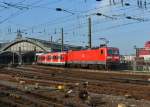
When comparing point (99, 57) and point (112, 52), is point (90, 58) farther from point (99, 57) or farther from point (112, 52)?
point (112, 52)

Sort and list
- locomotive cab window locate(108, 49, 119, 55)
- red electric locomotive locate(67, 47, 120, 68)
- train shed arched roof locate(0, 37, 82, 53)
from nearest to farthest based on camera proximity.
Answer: red electric locomotive locate(67, 47, 120, 68), locomotive cab window locate(108, 49, 119, 55), train shed arched roof locate(0, 37, 82, 53)

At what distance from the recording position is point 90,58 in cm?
5934

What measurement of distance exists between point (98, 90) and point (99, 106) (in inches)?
276

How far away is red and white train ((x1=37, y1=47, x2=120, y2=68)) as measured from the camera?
2197 inches

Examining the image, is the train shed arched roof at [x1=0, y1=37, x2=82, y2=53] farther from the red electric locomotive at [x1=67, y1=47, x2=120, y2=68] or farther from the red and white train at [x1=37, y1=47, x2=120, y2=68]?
the red electric locomotive at [x1=67, y1=47, x2=120, y2=68]

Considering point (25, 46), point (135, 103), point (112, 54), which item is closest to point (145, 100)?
point (135, 103)

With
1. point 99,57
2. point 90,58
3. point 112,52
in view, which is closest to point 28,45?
point 90,58

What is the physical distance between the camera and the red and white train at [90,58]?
55.8 m

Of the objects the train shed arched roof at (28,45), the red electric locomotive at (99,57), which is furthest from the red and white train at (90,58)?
the train shed arched roof at (28,45)

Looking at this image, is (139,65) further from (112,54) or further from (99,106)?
(99,106)

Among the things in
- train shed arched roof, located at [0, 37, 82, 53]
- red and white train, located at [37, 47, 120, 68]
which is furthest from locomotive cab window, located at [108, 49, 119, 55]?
train shed arched roof, located at [0, 37, 82, 53]

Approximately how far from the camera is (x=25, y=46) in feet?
508

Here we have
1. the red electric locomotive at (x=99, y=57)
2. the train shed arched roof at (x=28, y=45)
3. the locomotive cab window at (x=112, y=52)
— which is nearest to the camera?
the red electric locomotive at (x=99, y=57)

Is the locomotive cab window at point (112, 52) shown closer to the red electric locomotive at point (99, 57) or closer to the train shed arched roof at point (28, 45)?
the red electric locomotive at point (99, 57)
